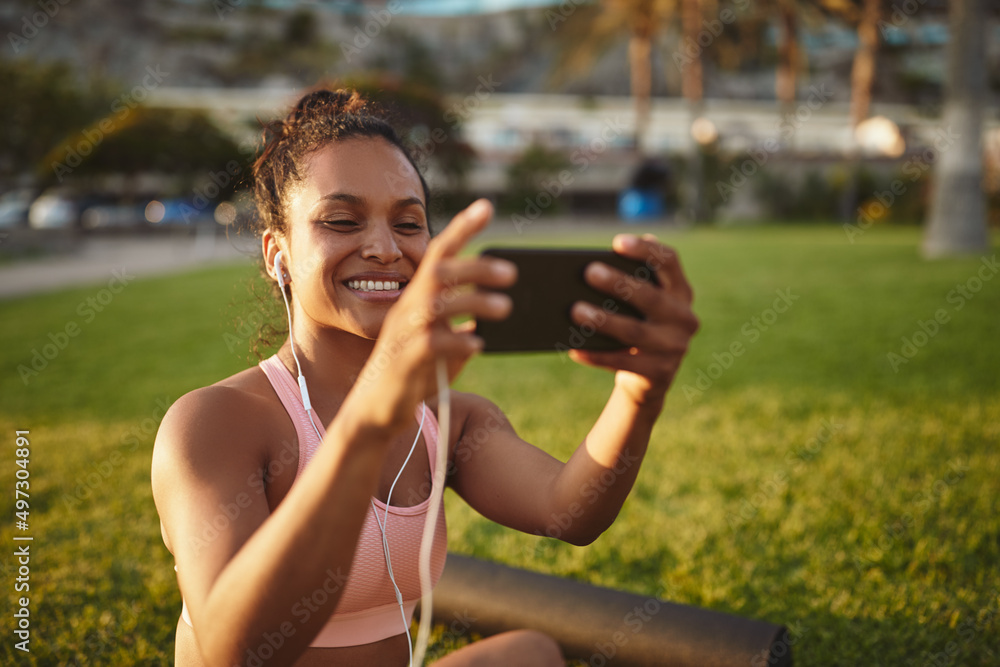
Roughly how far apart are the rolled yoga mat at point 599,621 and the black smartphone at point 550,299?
1.65 meters

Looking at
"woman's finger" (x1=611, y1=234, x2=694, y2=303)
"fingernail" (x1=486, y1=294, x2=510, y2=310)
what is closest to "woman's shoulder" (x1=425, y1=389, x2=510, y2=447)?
"woman's finger" (x1=611, y1=234, x2=694, y2=303)

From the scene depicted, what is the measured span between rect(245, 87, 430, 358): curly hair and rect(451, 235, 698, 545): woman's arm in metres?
0.67

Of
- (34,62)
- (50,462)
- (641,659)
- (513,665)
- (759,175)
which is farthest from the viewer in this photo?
(759,175)

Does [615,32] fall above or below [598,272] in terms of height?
below

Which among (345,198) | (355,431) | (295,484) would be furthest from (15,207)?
(355,431)

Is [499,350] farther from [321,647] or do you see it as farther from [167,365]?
[167,365]

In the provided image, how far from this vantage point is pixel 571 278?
113 cm

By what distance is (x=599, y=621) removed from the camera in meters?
2.63

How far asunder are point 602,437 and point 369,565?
57cm

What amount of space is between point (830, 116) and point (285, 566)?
220 ft

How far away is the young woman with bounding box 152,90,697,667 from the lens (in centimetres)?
103

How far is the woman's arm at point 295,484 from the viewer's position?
96 cm

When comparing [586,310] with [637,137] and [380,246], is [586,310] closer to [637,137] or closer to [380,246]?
[380,246]

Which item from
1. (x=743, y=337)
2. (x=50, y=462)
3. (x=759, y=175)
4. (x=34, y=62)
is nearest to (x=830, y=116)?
(x=759, y=175)
